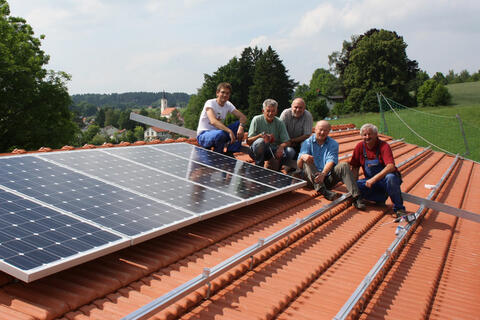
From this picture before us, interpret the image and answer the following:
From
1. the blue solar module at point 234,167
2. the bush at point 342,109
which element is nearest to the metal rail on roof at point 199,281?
the blue solar module at point 234,167

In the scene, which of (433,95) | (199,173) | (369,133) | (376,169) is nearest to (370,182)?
(376,169)

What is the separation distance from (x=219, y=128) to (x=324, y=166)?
7.18 ft

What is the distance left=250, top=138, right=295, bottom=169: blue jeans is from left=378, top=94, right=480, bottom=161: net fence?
51.0 feet

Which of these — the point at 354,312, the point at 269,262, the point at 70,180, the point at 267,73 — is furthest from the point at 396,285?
the point at 267,73

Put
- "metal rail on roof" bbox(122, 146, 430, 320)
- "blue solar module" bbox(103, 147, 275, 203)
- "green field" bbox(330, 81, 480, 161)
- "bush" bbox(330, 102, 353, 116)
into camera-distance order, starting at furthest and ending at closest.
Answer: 1. "bush" bbox(330, 102, 353, 116)
2. "green field" bbox(330, 81, 480, 161)
3. "blue solar module" bbox(103, 147, 275, 203)
4. "metal rail on roof" bbox(122, 146, 430, 320)

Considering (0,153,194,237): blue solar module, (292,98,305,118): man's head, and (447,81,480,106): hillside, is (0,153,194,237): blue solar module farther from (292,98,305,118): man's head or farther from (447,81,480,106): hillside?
(447,81,480,106): hillside

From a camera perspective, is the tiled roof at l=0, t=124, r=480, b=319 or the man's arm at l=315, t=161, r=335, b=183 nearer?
the tiled roof at l=0, t=124, r=480, b=319

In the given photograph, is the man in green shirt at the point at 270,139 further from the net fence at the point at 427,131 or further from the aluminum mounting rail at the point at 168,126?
the net fence at the point at 427,131

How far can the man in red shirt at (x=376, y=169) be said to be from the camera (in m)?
6.29

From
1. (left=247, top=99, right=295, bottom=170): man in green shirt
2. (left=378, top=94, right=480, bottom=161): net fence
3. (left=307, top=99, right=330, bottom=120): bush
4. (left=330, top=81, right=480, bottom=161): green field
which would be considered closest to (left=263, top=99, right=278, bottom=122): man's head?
(left=247, top=99, right=295, bottom=170): man in green shirt

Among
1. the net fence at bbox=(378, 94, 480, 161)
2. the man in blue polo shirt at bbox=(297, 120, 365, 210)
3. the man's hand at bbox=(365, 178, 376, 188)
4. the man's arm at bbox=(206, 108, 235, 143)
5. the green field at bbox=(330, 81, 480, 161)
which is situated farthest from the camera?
the green field at bbox=(330, 81, 480, 161)

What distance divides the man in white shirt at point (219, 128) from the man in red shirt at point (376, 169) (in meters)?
2.36

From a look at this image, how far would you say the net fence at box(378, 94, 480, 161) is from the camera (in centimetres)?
2366

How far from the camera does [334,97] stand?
314 ft
